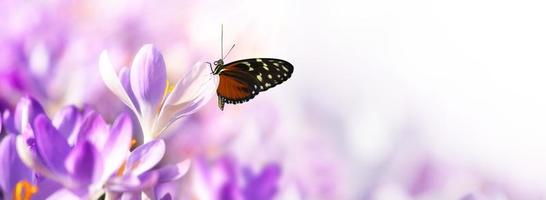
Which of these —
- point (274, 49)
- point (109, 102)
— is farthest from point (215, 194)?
point (274, 49)

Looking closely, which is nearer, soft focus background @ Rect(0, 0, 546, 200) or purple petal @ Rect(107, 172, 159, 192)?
purple petal @ Rect(107, 172, 159, 192)

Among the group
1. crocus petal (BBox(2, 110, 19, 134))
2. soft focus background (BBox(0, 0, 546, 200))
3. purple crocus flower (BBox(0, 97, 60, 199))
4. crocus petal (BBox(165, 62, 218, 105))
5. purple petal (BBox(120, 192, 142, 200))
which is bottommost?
soft focus background (BBox(0, 0, 546, 200))

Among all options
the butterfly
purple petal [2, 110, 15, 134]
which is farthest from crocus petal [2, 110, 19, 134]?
the butterfly

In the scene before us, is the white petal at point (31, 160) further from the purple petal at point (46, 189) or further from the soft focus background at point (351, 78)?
the soft focus background at point (351, 78)

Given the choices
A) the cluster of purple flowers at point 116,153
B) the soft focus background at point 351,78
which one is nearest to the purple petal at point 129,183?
the cluster of purple flowers at point 116,153

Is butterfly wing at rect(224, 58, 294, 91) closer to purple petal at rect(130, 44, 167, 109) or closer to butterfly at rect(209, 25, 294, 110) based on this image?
butterfly at rect(209, 25, 294, 110)
